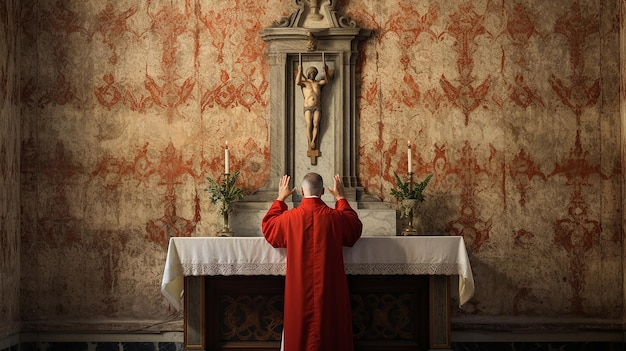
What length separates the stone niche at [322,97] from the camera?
28.0ft

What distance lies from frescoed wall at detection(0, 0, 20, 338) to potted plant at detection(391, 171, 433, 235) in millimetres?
4144

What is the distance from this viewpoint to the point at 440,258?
7238 millimetres

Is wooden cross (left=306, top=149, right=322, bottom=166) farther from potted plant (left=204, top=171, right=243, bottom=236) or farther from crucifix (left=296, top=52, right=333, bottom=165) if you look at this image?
potted plant (left=204, top=171, right=243, bottom=236)

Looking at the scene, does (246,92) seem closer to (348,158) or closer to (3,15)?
(348,158)

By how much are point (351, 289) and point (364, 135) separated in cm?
196

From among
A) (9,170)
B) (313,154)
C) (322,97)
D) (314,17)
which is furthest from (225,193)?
(9,170)

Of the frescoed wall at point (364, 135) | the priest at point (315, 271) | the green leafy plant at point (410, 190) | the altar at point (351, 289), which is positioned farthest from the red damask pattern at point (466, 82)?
the priest at point (315, 271)

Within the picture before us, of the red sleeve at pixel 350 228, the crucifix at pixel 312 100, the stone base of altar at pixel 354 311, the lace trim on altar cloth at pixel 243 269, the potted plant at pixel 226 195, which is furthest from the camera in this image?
the crucifix at pixel 312 100

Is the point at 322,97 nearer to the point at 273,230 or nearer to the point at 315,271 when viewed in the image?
the point at 273,230

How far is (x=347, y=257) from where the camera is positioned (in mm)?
7191

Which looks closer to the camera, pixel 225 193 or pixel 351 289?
pixel 351 289

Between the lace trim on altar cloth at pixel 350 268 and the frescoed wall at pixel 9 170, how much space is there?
90.1 inches

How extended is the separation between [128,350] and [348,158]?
3213 mm

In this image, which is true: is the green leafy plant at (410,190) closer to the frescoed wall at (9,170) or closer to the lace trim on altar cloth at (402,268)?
the lace trim on altar cloth at (402,268)
